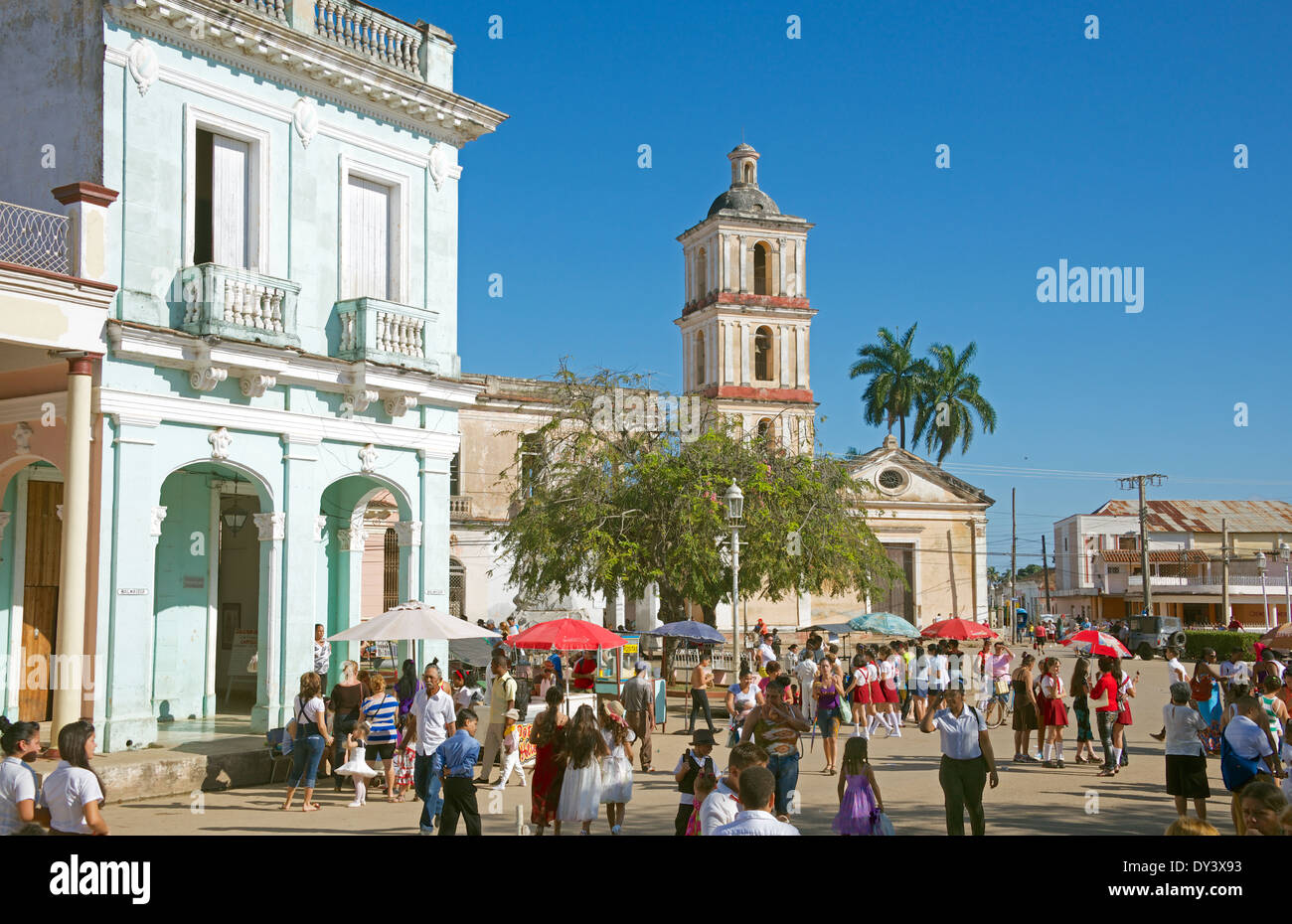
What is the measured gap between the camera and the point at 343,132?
728 inches

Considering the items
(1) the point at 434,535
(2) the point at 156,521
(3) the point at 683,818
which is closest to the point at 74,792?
(3) the point at 683,818

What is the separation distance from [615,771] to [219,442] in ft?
26.9

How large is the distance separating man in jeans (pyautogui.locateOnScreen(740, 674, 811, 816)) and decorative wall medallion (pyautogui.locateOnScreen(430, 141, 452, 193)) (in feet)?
37.4

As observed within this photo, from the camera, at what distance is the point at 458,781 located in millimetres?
10836

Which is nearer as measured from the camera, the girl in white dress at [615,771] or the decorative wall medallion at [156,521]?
the girl in white dress at [615,771]

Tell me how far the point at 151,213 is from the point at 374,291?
3.91 m

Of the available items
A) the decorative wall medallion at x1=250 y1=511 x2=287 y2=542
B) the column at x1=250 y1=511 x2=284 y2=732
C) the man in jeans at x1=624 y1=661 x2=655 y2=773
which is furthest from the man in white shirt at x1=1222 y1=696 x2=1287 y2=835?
the decorative wall medallion at x1=250 y1=511 x2=287 y2=542

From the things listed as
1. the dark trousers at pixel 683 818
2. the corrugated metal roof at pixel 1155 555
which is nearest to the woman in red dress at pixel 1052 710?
the dark trousers at pixel 683 818

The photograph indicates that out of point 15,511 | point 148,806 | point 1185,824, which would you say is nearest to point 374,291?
point 15,511

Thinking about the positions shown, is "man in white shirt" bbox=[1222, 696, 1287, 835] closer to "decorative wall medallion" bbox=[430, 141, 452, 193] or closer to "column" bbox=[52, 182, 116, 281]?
"column" bbox=[52, 182, 116, 281]

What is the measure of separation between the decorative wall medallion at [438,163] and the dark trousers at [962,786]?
13.1m

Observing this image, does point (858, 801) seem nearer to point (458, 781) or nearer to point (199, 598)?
point (458, 781)

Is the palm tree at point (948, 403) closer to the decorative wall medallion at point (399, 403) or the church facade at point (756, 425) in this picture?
the church facade at point (756, 425)

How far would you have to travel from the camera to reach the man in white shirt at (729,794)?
808cm
